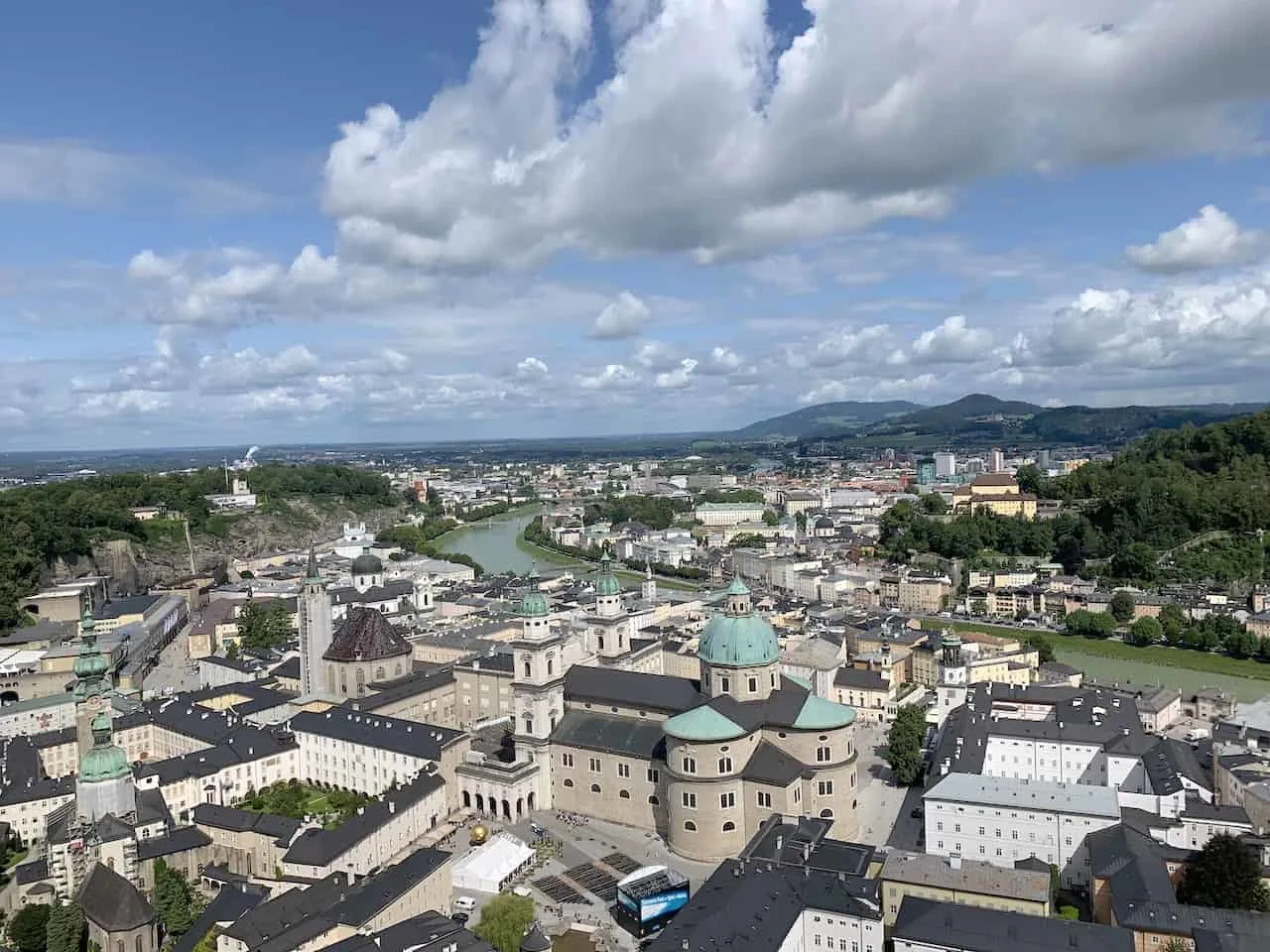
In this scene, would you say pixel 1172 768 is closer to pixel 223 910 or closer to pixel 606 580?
pixel 606 580

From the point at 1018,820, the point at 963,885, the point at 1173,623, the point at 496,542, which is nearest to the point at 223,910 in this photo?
the point at 963,885

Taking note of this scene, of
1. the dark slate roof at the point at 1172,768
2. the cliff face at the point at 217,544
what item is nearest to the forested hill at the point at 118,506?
the cliff face at the point at 217,544

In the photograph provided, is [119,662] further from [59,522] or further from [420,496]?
[420,496]

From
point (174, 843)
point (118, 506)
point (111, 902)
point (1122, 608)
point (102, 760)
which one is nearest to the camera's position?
point (111, 902)

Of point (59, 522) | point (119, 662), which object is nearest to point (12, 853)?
point (119, 662)

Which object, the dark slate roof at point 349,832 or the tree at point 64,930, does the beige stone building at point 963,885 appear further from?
the tree at point 64,930

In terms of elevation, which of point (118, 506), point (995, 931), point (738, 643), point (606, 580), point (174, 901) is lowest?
point (174, 901)
